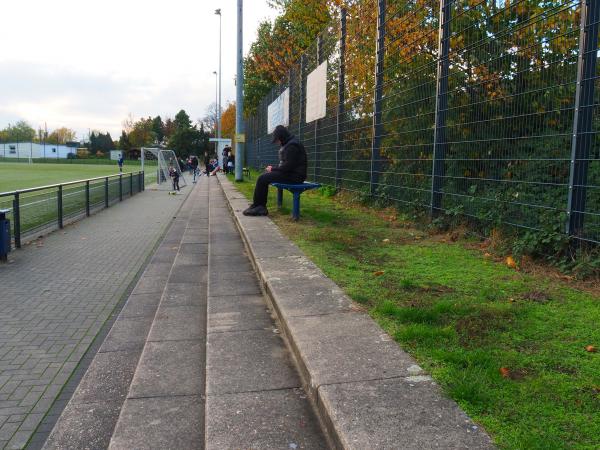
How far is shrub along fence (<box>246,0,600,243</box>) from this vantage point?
4910 millimetres

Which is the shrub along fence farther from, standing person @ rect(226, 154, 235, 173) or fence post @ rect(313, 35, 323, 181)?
standing person @ rect(226, 154, 235, 173)

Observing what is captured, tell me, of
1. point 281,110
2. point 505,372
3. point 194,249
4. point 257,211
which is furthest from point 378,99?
point 281,110

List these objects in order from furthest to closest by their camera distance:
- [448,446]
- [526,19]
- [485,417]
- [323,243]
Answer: [323,243] → [526,19] → [485,417] → [448,446]

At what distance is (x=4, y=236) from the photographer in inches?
285

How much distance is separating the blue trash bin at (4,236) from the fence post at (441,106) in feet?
20.0

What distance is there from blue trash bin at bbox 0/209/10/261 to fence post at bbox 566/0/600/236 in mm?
7049

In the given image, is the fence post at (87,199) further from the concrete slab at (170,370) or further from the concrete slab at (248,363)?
the concrete slab at (248,363)

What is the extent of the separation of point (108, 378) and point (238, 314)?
1.23 meters

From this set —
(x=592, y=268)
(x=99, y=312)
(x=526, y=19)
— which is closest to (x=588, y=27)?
(x=526, y=19)

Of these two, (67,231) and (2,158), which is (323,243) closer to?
(67,231)

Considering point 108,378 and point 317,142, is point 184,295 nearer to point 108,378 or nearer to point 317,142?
point 108,378

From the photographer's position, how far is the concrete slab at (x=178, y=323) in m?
4.13

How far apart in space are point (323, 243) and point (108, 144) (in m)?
123

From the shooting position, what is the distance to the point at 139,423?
108 inches
